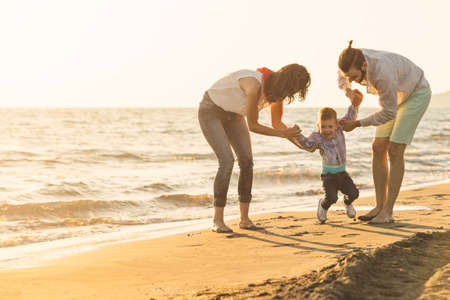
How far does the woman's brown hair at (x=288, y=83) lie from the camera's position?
4379 millimetres

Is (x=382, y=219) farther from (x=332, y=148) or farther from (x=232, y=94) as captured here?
(x=232, y=94)

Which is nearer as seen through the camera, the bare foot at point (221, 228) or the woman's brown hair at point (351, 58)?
the woman's brown hair at point (351, 58)

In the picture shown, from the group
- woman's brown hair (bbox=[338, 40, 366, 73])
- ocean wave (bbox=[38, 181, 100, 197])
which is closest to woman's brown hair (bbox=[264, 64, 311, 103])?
woman's brown hair (bbox=[338, 40, 366, 73])

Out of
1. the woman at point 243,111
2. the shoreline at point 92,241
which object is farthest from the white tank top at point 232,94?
the shoreline at point 92,241

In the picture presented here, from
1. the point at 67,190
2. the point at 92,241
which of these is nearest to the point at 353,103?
the point at 92,241

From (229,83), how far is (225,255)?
1551 millimetres

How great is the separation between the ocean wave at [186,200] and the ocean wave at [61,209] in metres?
0.61

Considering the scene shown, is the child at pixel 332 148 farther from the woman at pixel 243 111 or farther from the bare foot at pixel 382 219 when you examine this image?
the woman at pixel 243 111

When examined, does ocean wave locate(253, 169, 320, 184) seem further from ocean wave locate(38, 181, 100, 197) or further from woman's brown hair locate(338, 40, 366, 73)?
woman's brown hair locate(338, 40, 366, 73)

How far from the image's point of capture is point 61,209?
291 inches

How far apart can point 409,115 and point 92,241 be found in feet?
10.9

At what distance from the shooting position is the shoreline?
4.51 meters

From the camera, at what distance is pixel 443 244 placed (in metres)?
3.60

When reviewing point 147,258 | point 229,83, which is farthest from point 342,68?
point 147,258
